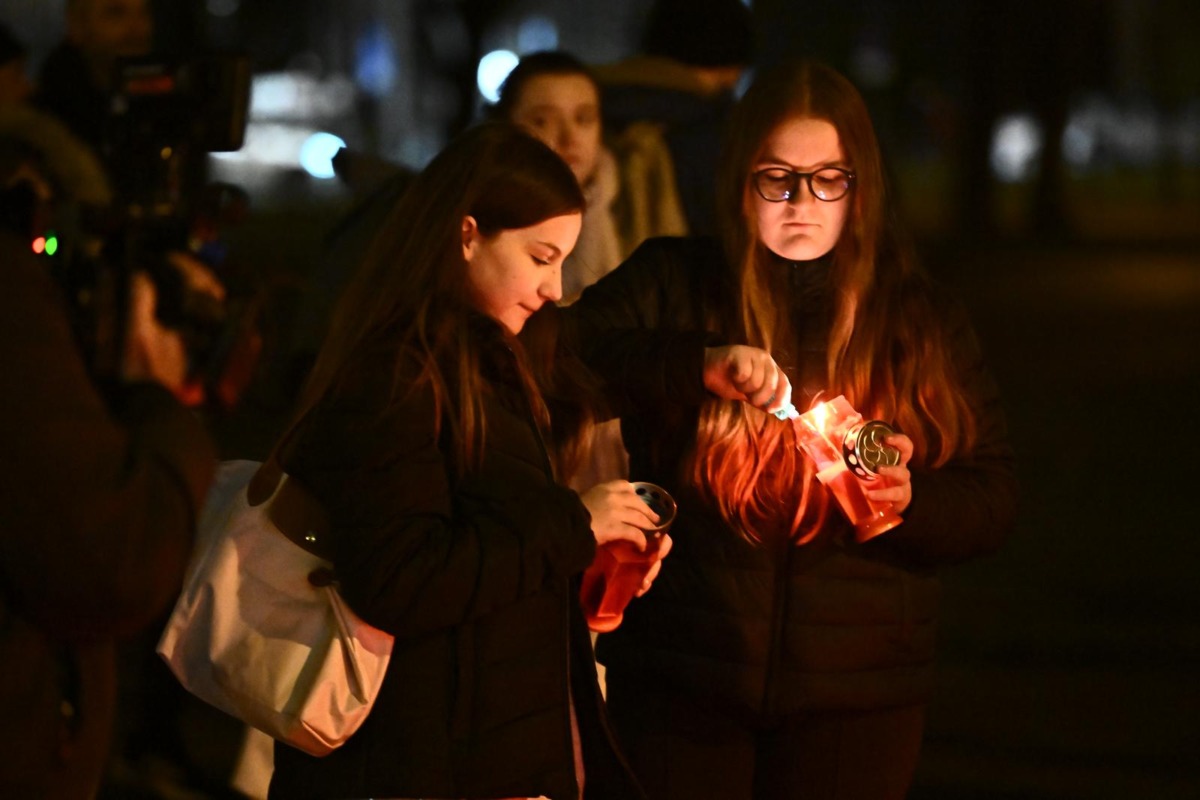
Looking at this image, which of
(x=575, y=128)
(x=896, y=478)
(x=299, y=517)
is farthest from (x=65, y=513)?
(x=575, y=128)

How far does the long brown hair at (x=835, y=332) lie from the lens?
3.38 m

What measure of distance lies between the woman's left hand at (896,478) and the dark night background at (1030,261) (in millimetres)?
931

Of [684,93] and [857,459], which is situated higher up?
[684,93]

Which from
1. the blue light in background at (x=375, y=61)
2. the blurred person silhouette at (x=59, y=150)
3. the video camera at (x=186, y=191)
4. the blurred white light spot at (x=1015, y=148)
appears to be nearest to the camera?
the video camera at (x=186, y=191)

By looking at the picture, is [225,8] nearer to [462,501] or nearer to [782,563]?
[782,563]

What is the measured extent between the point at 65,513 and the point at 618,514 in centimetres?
95

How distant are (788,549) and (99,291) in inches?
55.3

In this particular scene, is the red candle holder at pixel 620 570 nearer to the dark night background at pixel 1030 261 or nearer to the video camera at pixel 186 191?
the dark night background at pixel 1030 261

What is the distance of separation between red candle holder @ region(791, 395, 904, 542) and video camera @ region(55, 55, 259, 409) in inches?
61.1

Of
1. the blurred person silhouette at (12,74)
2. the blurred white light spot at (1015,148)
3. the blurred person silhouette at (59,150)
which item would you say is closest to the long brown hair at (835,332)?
the blurred person silhouette at (59,150)

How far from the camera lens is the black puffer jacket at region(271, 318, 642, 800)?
277 cm

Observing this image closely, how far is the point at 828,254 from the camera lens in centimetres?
353

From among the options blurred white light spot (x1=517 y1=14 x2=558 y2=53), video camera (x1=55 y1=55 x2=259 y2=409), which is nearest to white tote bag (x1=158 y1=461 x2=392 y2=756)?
video camera (x1=55 y1=55 x2=259 y2=409)

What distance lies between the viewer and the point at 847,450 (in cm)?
310
